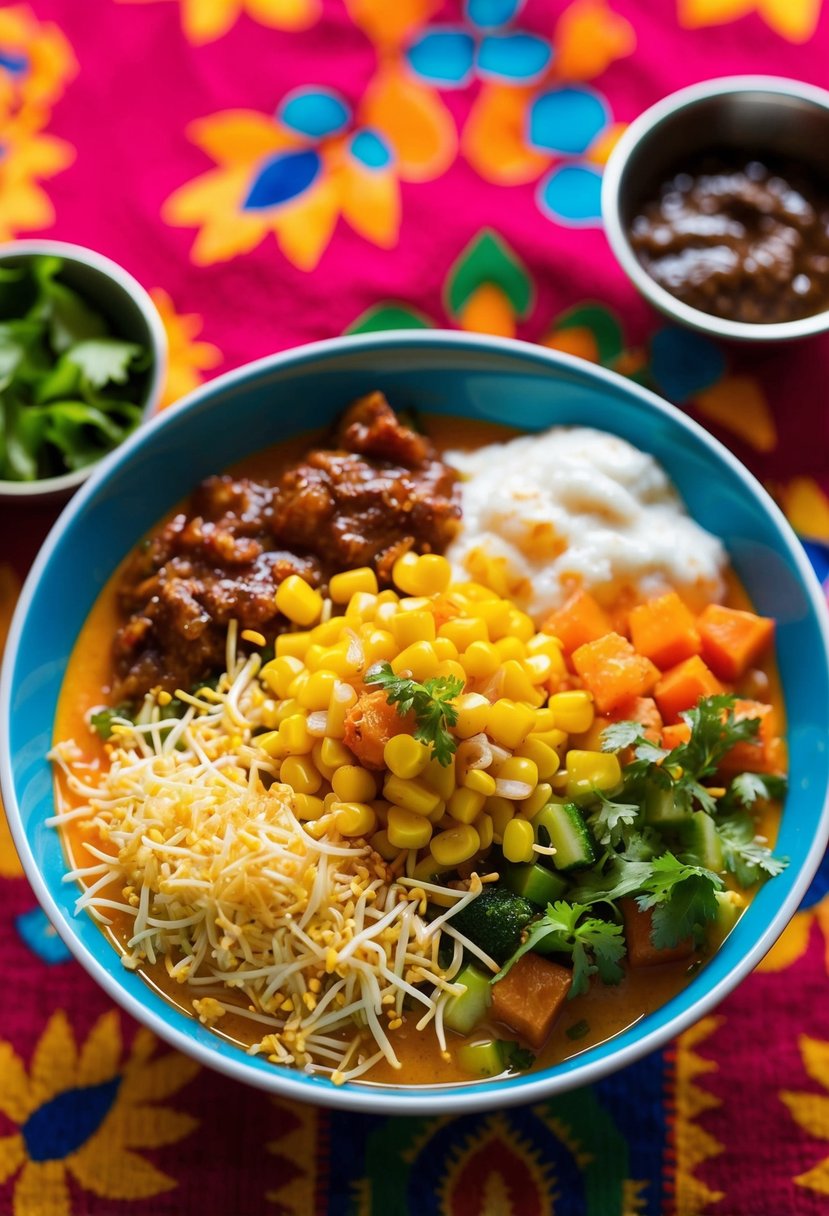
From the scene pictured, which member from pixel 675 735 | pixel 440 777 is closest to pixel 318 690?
pixel 440 777

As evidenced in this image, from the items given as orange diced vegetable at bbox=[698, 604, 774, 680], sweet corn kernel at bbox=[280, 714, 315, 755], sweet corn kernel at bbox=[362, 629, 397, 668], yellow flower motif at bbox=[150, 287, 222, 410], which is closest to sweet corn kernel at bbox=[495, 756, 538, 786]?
sweet corn kernel at bbox=[362, 629, 397, 668]

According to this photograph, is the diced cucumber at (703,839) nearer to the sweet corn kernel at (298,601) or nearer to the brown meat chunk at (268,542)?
the brown meat chunk at (268,542)

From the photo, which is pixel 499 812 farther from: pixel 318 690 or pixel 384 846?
pixel 318 690

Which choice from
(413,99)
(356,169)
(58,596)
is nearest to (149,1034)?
(58,596)

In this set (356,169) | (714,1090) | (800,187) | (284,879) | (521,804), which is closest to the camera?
(284,879)

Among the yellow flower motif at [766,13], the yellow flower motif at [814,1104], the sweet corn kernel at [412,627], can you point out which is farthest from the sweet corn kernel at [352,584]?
the yellow flower motif at [766,13]

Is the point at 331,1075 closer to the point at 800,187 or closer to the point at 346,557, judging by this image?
the point at 346,557
